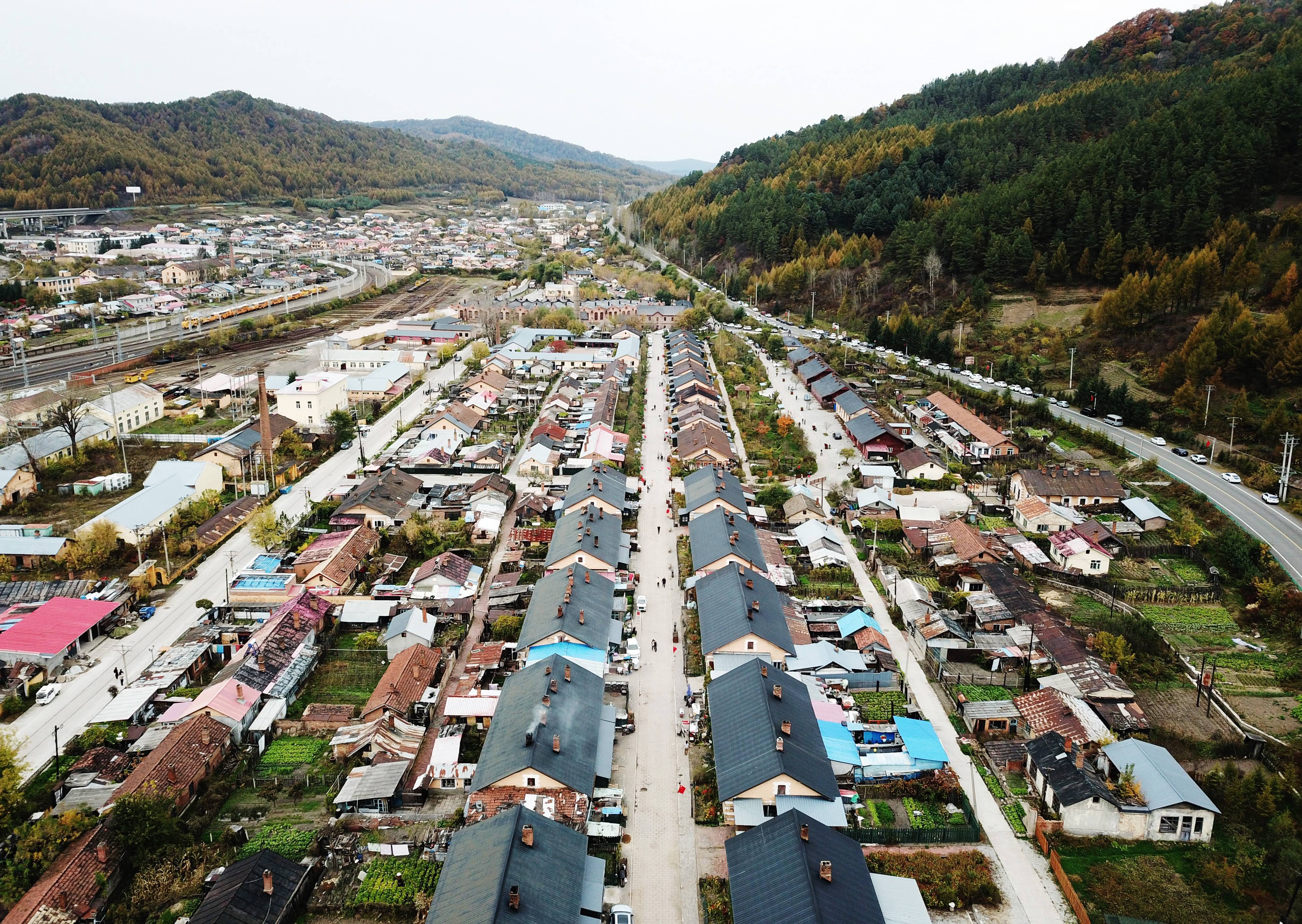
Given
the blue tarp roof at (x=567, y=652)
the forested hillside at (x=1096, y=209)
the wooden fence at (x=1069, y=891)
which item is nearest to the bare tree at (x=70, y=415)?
the blue tarp roof at (x=567, y=652)

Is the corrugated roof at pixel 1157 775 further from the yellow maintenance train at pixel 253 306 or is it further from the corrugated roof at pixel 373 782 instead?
the yellow maintenance train at pixel 253 306

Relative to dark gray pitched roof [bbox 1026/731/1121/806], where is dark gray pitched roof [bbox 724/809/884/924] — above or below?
above

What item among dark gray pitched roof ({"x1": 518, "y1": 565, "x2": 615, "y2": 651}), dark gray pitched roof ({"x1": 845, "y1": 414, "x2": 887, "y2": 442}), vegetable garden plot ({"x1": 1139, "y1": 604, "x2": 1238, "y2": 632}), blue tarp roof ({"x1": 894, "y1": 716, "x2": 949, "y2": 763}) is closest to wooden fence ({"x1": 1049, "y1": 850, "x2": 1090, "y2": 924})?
blue tarp roof ({"x1": 894, "y1": 716, "x2": 949, "y2": 763})

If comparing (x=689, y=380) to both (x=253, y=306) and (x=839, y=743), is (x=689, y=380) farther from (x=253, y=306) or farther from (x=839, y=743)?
(x=253, y=306)

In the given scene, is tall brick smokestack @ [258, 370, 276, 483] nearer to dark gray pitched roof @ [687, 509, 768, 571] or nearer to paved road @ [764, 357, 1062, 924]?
dark gray pitched roof @ [687, 509, 768, 571]

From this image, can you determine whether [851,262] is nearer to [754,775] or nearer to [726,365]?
[726,365]

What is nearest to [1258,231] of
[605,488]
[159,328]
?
[605,488]
